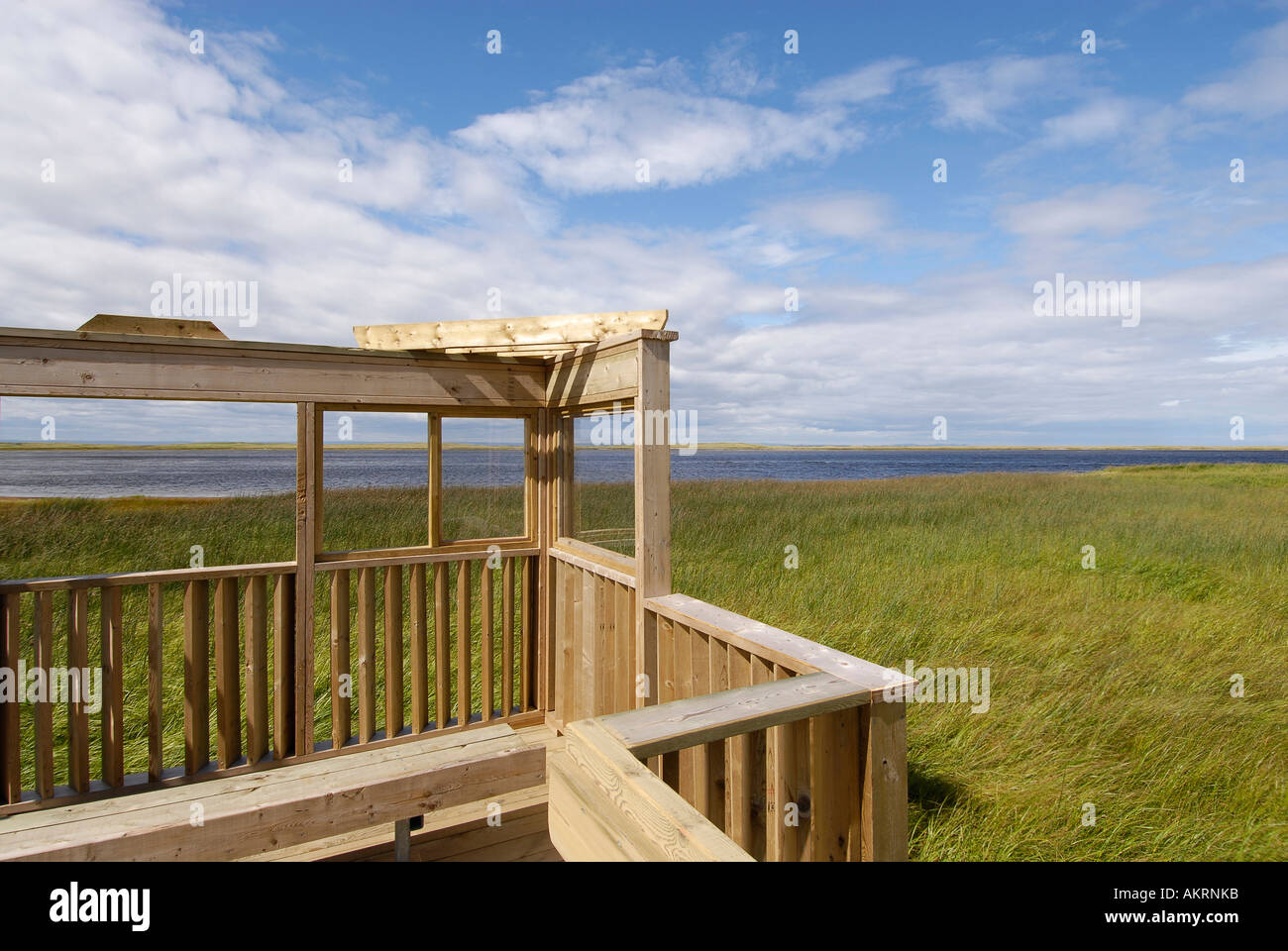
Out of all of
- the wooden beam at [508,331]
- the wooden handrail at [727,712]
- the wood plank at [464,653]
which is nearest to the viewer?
the wooden handrail at [727,712]

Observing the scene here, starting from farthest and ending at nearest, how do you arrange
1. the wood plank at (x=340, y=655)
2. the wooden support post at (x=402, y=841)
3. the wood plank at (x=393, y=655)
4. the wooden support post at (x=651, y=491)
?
the wood plank at (x=393, y=655), the wood plank at (x=340, y=655), the wooden support post at (x=651, y=491), the wooden support post at (x=402, y=841)

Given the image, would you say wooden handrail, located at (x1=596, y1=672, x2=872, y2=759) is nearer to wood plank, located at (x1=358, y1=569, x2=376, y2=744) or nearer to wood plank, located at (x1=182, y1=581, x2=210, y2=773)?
wood plank, located at (x1=358, y1=569, x2=376, y2=744)

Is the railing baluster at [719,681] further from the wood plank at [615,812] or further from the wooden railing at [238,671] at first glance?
the wooden railing at [238,671]

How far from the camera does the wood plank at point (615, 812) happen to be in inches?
41.9

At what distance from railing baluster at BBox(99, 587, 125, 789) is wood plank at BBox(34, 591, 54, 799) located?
219mm

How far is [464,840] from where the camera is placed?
119 inches

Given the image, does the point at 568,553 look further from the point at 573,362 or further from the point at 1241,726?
the point at 1241,726

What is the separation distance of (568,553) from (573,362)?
126cm

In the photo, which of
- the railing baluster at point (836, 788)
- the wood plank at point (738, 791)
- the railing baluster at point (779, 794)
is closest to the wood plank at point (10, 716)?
the wood plank at point (738, 791)

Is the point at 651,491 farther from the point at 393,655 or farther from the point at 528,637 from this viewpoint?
the point at 393,655

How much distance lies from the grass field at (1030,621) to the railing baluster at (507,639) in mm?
587

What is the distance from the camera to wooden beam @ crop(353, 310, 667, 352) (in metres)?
3.16

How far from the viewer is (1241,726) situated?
147 inches

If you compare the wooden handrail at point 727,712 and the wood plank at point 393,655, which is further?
the wood plank at point 393,655
